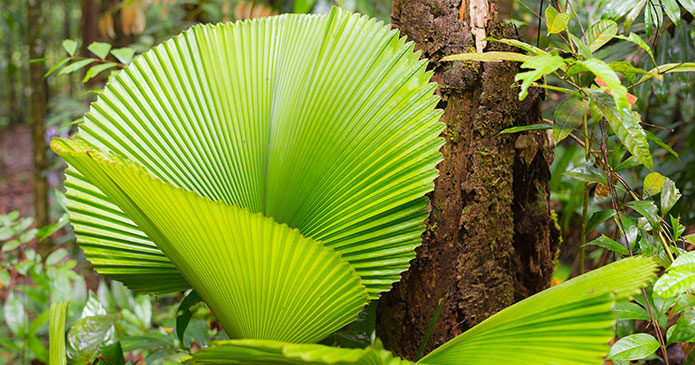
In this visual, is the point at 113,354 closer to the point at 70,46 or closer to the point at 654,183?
the point at 70,46

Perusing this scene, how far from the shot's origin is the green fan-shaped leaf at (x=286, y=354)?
0.45 m

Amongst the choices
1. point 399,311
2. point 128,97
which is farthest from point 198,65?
point 399,311

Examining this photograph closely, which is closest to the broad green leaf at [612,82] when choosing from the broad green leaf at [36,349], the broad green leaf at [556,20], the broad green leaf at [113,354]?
the broad green leaf at [556,20]

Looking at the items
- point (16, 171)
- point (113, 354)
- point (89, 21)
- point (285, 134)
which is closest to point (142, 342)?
point (113, 354)

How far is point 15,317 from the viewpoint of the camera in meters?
1.24

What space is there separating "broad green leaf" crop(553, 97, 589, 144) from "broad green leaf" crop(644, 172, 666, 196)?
0.58 feet

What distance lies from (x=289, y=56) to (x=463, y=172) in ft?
1.20

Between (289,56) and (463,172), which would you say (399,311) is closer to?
(463,172)

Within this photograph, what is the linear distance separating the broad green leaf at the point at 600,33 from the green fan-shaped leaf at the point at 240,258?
50 cm

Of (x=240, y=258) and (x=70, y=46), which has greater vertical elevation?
(x=70, y=46)

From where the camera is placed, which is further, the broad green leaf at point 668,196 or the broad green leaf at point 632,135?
the broad green leaf at point 668,196

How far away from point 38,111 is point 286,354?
2690 millimetres

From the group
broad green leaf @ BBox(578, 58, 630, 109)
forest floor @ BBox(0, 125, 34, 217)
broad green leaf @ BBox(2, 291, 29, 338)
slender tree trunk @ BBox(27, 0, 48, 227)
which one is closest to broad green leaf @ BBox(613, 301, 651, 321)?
broad green leaf @ BBox(578, 58, 630, 109)

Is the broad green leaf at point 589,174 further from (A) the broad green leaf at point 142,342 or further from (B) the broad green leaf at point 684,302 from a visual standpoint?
(A) the broad green leaf at point 142,342
